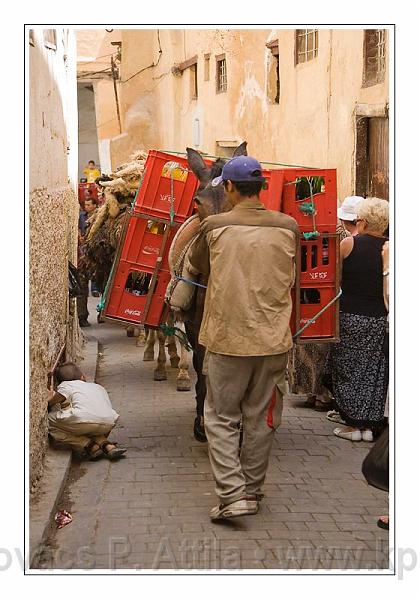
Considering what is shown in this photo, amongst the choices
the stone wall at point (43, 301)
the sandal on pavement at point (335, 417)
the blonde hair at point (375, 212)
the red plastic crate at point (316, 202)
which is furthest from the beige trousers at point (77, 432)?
the blonde hair at point (375, 212)

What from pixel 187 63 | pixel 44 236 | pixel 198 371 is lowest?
pixel 198 371

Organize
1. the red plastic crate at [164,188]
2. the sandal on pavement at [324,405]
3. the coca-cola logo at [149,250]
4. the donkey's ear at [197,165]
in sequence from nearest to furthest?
the donkey's ear at [197,165] < the red plastic crate at [164,188] < the coca-cola logo at [149,250] < the sandal on pavement at [324,405]

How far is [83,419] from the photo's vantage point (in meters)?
7.22

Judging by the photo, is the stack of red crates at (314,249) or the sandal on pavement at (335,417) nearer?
the stack of red crates at (314,249)

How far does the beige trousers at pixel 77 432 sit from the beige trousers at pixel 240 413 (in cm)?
145

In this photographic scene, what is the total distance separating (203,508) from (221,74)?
1526 cm

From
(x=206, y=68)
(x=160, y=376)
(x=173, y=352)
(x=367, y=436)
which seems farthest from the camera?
(x=206, y=68)

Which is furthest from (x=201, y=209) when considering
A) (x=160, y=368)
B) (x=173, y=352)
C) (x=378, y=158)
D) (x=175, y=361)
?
(x=378, y=158)

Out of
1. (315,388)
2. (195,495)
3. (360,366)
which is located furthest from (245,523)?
(315,388)

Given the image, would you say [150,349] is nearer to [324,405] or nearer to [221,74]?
[324,405]

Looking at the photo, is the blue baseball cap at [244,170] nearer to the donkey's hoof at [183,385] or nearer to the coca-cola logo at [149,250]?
the coca-cola logo at [149,250]

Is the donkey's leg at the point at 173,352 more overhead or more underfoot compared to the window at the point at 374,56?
more underfoot

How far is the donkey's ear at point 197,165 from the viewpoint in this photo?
292 inches

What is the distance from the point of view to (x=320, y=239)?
7.64 m
